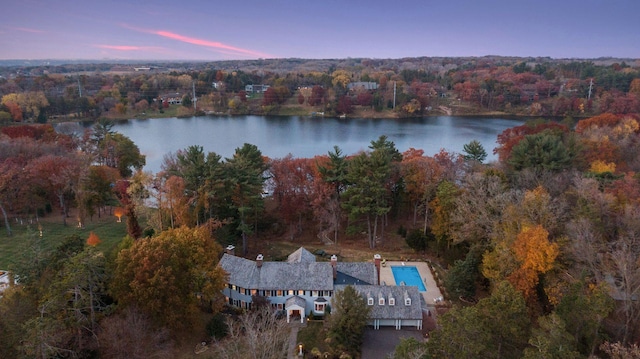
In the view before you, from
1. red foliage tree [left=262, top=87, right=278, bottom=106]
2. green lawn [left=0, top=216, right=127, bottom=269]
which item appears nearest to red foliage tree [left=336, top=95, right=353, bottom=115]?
red foliage tree [left=262, top=87, right=278, bottom=106]

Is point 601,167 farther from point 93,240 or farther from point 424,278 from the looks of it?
point 93,240

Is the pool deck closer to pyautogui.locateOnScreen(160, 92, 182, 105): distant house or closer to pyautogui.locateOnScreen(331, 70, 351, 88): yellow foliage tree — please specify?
pyautogui.locateOnScreen(331, 70, 351, 88): yellow foliage tree

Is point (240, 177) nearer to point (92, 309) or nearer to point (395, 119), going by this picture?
point (92, 309)

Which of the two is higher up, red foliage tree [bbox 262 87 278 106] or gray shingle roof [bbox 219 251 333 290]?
red foliage tree [bbox 262 87 278 106]

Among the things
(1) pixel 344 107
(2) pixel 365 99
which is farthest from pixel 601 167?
(2) pixel 365 99

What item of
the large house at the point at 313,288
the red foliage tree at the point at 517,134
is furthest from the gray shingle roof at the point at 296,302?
the red foliage tree at the point at 517,134

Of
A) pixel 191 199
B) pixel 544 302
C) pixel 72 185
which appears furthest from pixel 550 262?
pixel 72 185
